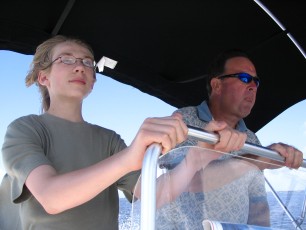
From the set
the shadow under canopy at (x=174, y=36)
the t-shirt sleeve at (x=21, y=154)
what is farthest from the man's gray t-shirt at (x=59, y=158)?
the shadow under canopy at (x=174, y=36)

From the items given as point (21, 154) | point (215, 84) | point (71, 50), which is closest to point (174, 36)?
point (215, 84)

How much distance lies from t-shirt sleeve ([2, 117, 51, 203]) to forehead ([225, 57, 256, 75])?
4.50 ft

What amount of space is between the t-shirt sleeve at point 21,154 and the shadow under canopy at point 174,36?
33.6 inches

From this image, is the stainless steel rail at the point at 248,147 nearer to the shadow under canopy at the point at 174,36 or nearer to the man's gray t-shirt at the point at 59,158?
the man's gray t-shirt at the point at 59,158

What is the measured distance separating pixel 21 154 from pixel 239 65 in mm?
1565

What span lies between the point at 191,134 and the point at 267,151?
0.30m

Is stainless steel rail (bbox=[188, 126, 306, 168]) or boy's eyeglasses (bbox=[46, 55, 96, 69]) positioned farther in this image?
boy's eyeglasses (bbox=[46, 55, 96, 69])

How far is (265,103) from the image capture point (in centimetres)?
290

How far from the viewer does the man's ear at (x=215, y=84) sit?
253cm

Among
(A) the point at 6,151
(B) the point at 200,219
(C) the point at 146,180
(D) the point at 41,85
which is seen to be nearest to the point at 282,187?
(B) the point at 200,219

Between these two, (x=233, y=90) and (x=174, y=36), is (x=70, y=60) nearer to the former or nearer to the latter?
(x=174, y=36)

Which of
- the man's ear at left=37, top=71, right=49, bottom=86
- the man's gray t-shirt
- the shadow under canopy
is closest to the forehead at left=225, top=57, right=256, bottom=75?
the shadow under canopy

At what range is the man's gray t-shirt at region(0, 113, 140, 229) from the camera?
1271mm

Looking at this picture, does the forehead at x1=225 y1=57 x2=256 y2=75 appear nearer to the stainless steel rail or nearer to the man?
the man
